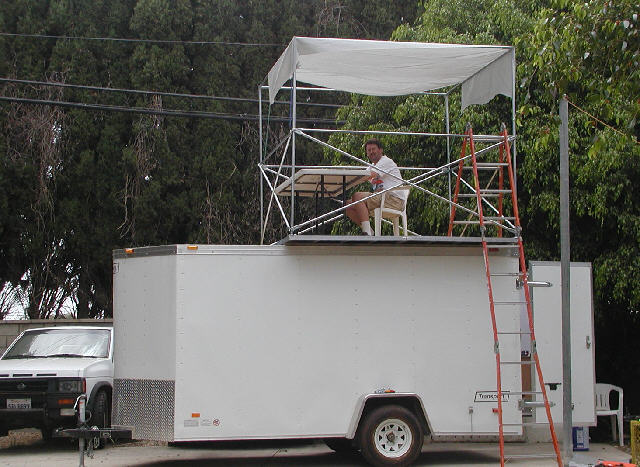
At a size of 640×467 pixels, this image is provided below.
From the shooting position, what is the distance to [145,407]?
1037cm

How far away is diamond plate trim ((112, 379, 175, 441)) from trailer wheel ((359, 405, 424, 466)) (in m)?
2.32

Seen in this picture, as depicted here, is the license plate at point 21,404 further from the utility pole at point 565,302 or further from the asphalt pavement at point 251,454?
the utility pole at point 565,302

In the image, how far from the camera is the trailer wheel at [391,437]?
1043cm

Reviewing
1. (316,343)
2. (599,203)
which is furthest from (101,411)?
(599,203)

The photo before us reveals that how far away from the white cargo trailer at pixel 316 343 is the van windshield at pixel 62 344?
2570 millimetres

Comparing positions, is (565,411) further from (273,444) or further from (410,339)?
(273,444)

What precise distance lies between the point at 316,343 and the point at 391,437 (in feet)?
4.77

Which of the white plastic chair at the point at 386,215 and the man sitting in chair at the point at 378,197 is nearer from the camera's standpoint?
the white plastic chair at the point at 386,215

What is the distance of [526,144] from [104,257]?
31.3 feet

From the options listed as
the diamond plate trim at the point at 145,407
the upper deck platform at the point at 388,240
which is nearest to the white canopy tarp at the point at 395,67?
the upper deck platform at the point at 388,240

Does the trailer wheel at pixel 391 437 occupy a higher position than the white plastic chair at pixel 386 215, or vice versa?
the white plastic chair at pixel 386 215

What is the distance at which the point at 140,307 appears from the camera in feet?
35.1

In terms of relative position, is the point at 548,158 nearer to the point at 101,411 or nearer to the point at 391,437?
the point at 391,437

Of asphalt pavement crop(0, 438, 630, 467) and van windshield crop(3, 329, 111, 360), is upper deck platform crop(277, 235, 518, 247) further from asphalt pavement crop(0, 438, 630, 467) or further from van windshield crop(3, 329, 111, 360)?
van windshield crop(3, 329, 111, 360)
